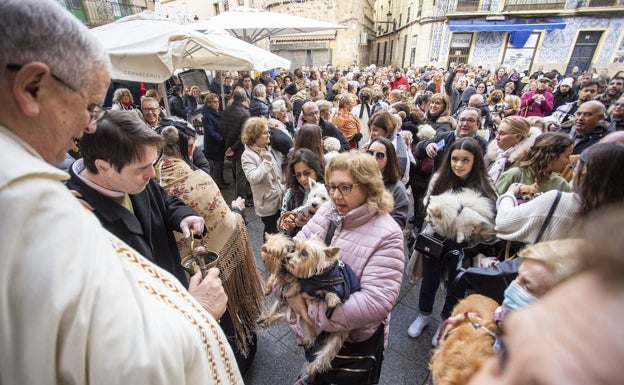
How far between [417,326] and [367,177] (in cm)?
187

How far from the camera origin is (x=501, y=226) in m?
2.16

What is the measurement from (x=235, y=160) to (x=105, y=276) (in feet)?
15.6

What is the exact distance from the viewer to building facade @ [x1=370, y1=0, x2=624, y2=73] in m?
20.5

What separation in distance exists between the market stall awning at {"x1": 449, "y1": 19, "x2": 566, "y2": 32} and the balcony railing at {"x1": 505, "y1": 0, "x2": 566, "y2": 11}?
106cm

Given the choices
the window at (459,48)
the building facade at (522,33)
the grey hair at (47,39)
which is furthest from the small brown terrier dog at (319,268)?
the window at (459,48)

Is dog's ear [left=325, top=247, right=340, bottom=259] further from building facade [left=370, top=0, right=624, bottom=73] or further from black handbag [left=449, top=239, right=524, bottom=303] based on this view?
building facade [left=370, top=0, right=624, bottom=73]

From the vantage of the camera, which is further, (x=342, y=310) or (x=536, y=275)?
(x=342, y=310)

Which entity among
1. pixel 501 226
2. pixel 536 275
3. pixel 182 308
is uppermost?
pixel 182 308

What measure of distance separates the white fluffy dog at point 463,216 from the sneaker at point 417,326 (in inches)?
38.7

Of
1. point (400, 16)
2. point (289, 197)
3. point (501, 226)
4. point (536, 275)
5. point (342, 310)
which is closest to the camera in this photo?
point (536, 275)

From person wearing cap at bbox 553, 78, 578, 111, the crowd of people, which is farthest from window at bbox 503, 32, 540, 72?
the crowd of people

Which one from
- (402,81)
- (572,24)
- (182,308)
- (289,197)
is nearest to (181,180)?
(289,197)

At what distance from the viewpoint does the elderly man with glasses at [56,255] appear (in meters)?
0.56

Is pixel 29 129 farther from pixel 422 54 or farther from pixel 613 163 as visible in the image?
pixel 422 54
